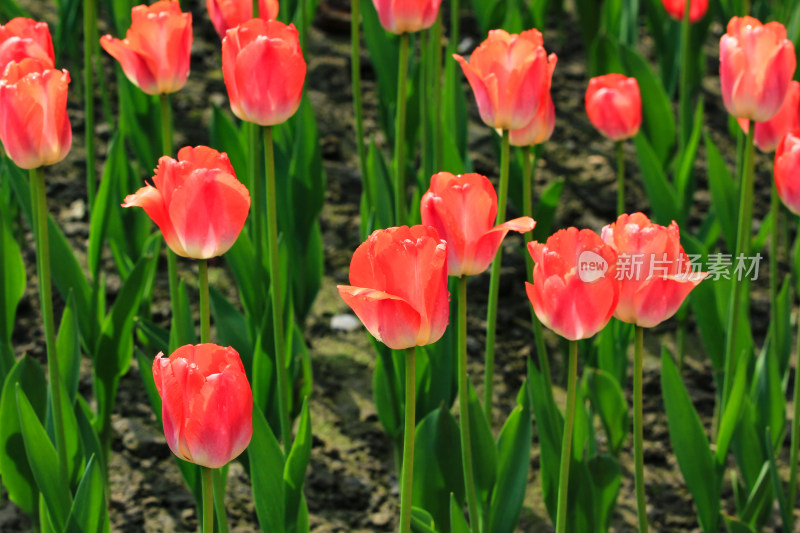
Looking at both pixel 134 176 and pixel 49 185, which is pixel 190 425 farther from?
pixel 49 185

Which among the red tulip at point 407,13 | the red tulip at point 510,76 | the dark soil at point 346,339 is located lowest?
the dark soil at point 346,339

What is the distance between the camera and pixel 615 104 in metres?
2.08

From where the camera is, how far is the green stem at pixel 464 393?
1.30 metres

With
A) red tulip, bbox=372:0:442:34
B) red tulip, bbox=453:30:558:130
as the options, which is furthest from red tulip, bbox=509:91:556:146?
red tulip, bbox=372:0:442:34

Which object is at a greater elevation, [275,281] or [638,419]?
[275,281]

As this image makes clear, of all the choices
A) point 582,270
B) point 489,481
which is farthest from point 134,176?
point 582,270

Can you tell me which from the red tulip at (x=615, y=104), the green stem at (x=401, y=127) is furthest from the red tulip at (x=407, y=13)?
the red tulip at (x=615, y=104)

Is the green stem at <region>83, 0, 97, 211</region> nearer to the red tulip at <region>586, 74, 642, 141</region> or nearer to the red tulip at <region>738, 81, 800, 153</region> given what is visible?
the red tulip at <region>586, 74, 642, 141</region>

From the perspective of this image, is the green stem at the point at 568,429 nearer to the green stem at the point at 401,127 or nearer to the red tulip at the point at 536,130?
the red tulip at the point at 536,130

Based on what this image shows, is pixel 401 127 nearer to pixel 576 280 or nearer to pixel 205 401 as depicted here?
pixel 576 280

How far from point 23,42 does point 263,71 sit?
0.42 metres

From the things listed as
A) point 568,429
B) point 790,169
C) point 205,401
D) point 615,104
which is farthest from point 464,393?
point 615,104

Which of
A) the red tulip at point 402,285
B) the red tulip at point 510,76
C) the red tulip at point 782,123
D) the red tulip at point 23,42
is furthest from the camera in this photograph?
the red tulip at point 782,123

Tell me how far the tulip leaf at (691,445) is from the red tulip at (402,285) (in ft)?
2.62
